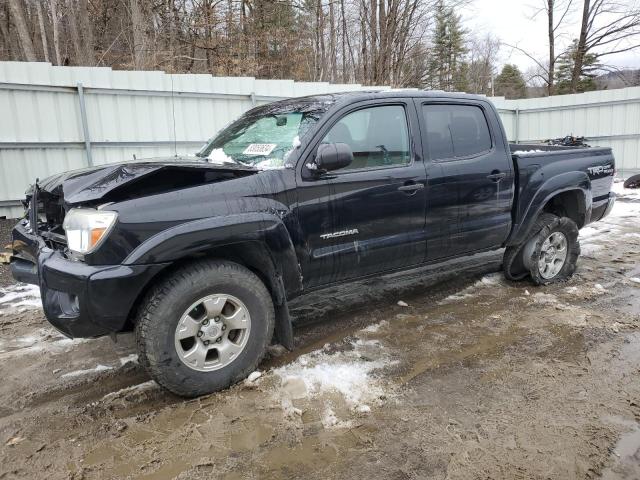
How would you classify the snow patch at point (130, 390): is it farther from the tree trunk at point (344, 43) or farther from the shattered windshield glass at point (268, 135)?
the tree trunk at point (344, 43)

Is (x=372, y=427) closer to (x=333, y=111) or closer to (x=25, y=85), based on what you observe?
(x=333, y=111)

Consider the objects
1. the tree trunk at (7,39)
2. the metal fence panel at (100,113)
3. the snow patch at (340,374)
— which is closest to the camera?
the snow patch at (340,374)

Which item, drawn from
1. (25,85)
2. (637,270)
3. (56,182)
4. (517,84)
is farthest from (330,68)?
(517,84)

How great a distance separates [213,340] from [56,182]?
5.31 ft

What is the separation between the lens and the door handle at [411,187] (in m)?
3.85

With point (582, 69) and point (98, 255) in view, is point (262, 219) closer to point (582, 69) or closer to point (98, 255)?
point (98, 255)

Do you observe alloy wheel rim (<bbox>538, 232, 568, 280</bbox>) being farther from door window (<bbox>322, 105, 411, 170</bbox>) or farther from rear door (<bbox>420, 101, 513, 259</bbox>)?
door window (<bbox>322, 105, 411, 170</bbox>)

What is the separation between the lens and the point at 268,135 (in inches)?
149

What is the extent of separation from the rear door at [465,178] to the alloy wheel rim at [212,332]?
184 cm

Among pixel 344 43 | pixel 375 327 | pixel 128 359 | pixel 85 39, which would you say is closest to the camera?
pixel 128 359

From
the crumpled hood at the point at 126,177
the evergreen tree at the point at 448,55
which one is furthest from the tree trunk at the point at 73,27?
the evergreen tree at the point at 448,55

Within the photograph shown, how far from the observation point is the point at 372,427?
2.73 m

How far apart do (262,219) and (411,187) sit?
1382 millimetres

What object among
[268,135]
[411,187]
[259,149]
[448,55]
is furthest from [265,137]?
[448,55]
